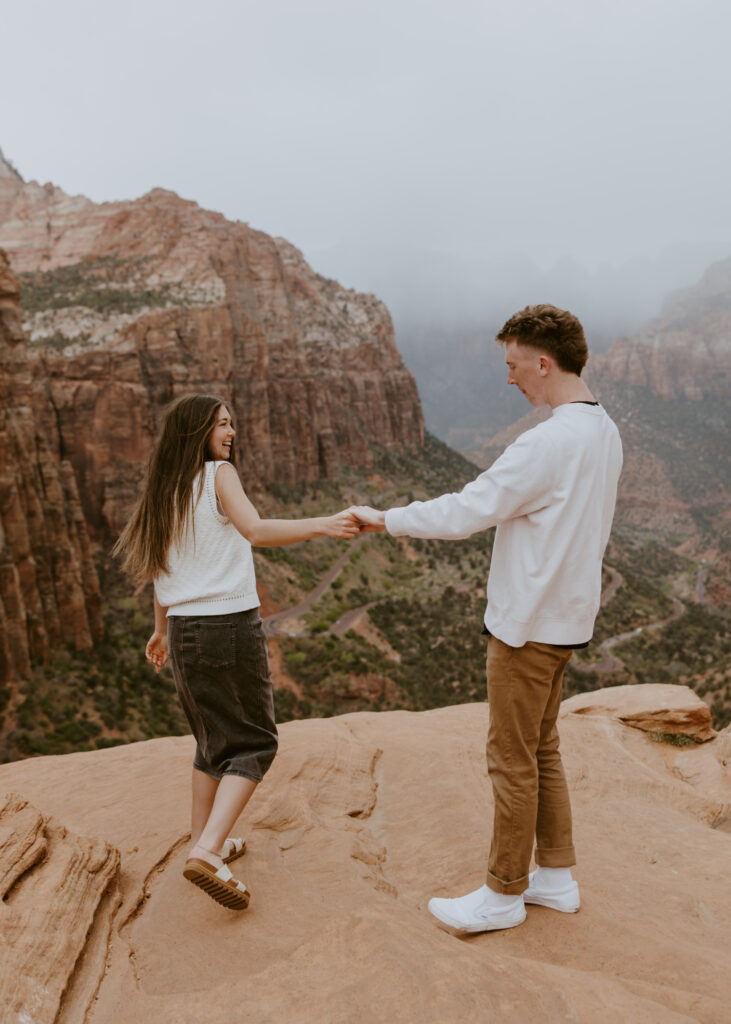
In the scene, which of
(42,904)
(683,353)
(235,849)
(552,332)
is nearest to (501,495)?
(552,332)

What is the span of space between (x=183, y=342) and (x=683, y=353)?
451 feet

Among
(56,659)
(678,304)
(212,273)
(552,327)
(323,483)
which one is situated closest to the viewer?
(552,327)

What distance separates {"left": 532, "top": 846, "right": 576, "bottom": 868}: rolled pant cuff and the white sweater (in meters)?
1.28

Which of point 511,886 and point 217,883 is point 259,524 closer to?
point 217,883

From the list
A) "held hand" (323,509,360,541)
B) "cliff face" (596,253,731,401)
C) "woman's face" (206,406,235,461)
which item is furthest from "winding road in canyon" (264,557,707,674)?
"cliff face" (596,253,731,401)

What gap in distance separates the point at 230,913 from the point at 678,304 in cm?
21166

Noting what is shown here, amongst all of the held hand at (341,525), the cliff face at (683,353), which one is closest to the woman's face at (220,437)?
the held hand at (341,525)

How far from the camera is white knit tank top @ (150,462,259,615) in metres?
3.68

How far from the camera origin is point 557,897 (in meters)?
3.86

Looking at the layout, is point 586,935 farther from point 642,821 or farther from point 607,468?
point 607,468

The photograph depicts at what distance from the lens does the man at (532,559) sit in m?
3.36

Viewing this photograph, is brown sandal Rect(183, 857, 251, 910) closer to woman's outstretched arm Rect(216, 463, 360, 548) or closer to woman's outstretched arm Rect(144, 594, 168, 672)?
woman's outstretched arm Rect(144, 594, 168, 672)

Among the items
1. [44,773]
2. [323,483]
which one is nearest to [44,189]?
[323,483]

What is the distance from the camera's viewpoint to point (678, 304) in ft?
620
